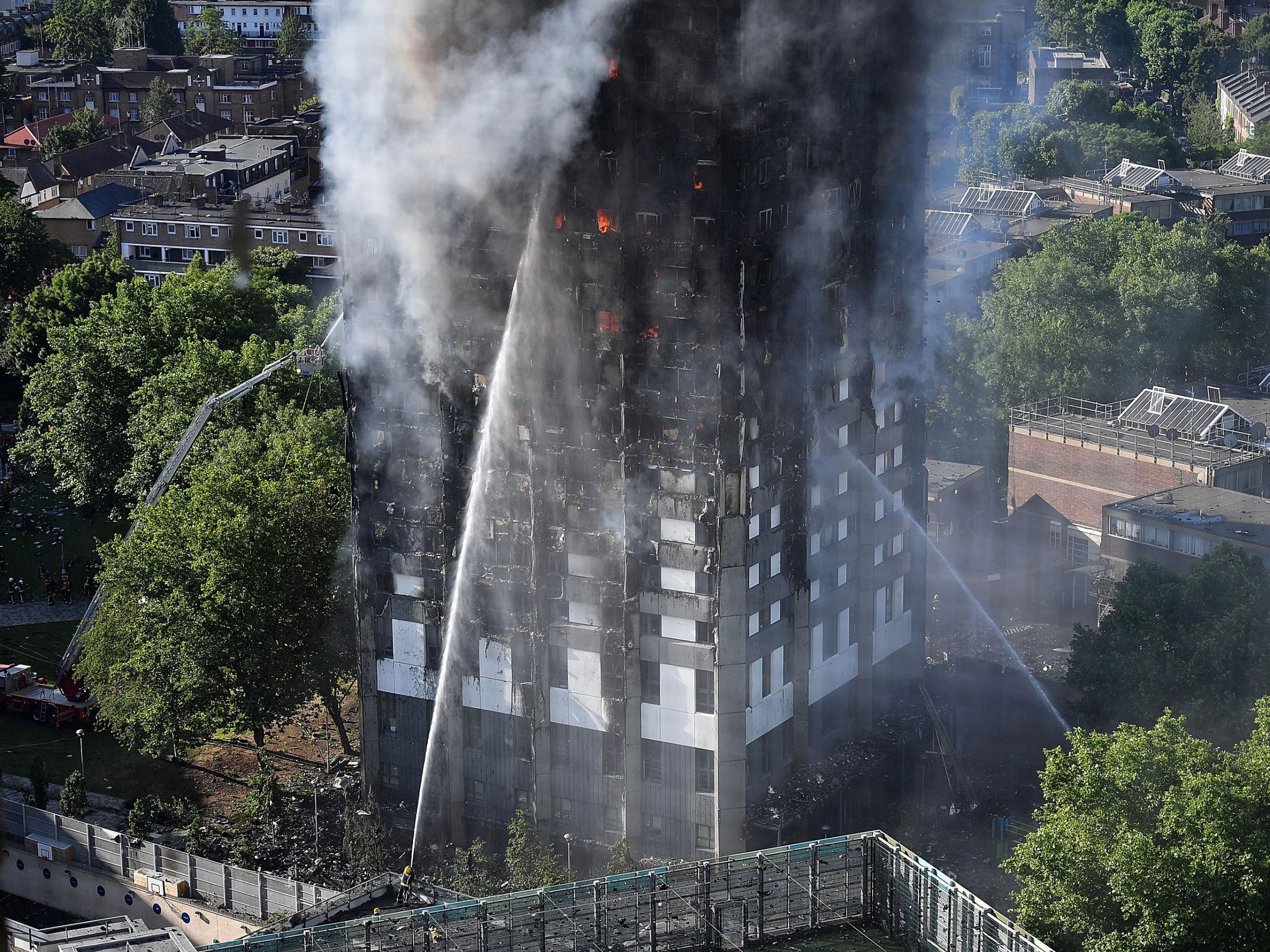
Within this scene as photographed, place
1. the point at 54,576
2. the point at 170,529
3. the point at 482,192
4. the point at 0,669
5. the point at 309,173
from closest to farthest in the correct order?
1. the point at 482,192
2. the point at 170,529
3. the point at 0,669
4. the point at 54,576
5. the point at 309,173

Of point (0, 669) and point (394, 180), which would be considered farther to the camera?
point (0, 669)

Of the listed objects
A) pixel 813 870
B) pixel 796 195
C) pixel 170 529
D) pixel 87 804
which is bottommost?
pixel 87 804

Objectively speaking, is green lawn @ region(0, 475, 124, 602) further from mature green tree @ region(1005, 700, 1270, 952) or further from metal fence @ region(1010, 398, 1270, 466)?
mature green tree @ region(1005, 700, 1270, 952)

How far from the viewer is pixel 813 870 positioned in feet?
198

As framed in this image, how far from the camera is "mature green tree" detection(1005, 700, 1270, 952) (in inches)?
2256

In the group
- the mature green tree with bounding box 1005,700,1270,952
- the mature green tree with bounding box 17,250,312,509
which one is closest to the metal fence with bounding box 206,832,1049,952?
the mature green tree with bounding box 1005,700,1270,952

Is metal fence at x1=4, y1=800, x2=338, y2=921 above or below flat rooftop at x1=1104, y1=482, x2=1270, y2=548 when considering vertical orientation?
below

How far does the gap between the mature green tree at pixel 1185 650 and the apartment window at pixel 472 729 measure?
86.1ft

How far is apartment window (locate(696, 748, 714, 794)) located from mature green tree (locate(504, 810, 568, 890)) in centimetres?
600

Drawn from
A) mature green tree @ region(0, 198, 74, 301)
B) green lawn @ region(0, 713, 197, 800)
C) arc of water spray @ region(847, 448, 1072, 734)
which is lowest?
green lawn @ region(0, 713, 197, 800)

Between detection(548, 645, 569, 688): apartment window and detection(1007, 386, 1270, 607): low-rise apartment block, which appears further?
detection(1007, 386, 1270, 607): low-rise apartment block

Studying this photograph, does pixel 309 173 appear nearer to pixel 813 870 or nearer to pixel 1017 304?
pixel 1017 304

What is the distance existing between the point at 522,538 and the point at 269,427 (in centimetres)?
2575

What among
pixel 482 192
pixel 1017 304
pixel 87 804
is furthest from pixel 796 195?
pixel 1017 304
